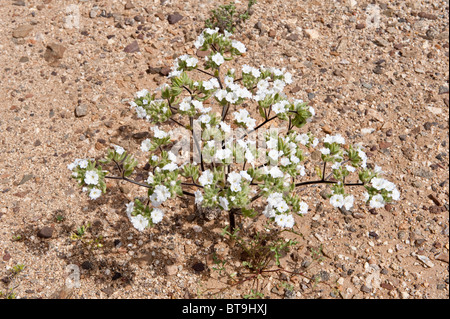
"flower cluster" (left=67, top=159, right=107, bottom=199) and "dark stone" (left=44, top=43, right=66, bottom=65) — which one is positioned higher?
"flower cluster" (left=67, top=159, right=107, bottom=199)

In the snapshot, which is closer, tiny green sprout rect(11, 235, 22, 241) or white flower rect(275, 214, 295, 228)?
white flower rect(275, 214, 295, 228)

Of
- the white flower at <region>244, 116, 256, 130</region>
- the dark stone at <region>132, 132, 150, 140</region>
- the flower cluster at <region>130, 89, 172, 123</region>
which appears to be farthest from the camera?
the dark stone at <region>132, 132, 150, 140</region>

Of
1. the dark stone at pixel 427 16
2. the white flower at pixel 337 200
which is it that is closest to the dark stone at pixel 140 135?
the white flower at pixel 337 200

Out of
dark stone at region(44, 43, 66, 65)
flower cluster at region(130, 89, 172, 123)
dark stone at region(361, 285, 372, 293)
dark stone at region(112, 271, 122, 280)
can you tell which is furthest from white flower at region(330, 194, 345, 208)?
dark stone at region(44, 43, 66, 65)

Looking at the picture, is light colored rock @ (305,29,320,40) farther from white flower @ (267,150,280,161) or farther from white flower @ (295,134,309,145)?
white flower @ (267,150,280,161)

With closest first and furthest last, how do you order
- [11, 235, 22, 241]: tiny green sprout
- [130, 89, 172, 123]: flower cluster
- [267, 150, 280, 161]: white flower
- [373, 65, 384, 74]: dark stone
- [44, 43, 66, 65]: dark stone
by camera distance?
1. [267, 150, 280, 161]: white flower
2. [130, 89, 172, 123]: flower cluster
3. [11, 235, 22, 241]: tiny green sprout
4. [373, 65, 384, 74]: dark stone
5. [44, 43, 66, 65]: dark stone
